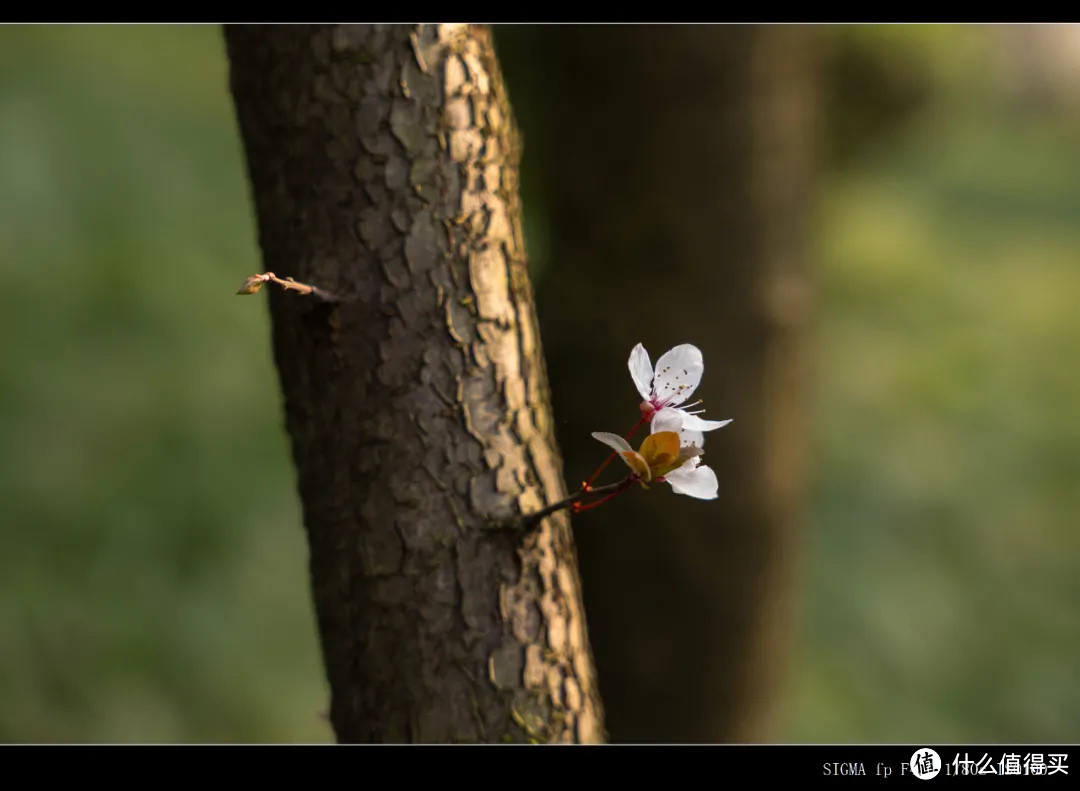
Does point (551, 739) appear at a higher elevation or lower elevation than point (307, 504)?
lower

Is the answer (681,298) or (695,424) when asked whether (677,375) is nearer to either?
(695,424)

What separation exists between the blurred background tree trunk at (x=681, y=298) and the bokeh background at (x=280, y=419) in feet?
0.45

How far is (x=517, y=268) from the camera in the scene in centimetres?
87

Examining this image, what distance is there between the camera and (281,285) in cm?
79

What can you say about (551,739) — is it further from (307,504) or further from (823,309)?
(823,309)

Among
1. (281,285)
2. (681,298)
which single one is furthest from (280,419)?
(281,285)

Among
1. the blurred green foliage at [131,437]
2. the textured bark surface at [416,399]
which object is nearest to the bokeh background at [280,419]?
the blurred green foliage at [131,437]

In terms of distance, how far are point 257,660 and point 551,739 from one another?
2.13m

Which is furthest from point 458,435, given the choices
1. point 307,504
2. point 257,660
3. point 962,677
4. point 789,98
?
point 962,677

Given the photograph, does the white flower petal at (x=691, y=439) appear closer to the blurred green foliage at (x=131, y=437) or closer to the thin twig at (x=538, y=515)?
the thin twig at (x=538, y=515)

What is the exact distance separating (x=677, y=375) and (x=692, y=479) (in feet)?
0.31

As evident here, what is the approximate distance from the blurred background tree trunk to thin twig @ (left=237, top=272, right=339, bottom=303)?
996 mm

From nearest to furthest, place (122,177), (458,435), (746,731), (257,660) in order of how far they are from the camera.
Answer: (458,435) < (746,731) < (257,660) < (122,177)
